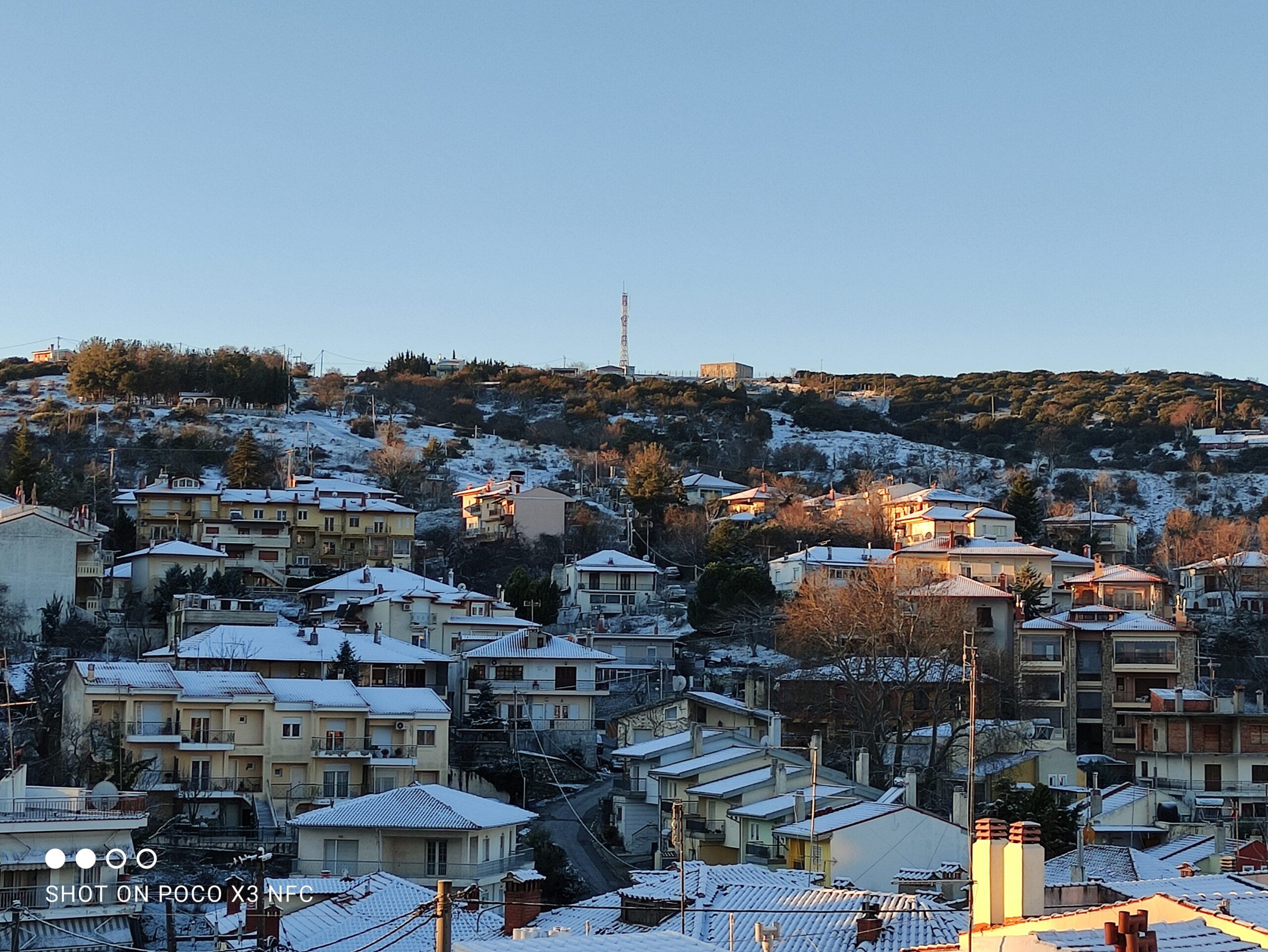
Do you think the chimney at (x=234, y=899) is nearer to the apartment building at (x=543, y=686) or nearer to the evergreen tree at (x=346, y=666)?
the evergreen tree at (x=346, y=666)

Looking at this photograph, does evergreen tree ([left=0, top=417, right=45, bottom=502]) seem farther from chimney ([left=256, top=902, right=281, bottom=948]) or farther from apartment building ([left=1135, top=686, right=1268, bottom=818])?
chimney ([left=256, top=902, right=281, bottom=948])

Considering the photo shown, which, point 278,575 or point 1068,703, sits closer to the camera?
point 1068,703

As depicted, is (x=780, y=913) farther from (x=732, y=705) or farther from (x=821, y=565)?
(x=821, y=565)

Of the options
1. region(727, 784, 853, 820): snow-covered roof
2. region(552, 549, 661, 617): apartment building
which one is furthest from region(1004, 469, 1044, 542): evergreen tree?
region(727, 784, 853, 820): snow-covered roof

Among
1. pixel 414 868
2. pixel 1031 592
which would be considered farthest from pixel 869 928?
pixel 1031 592

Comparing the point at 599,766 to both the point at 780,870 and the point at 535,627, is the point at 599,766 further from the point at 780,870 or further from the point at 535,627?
the point at 780,870

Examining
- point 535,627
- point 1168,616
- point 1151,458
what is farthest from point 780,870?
point 1151,458

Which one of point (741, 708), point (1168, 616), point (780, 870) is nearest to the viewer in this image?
point (780, 870)
